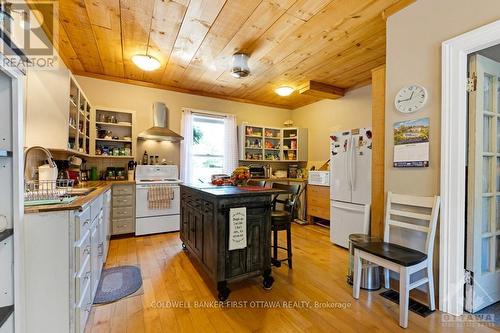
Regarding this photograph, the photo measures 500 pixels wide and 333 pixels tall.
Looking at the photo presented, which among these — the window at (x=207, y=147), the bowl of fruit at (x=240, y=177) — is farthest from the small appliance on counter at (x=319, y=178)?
the bowl of fruit at (x=240, y=177)

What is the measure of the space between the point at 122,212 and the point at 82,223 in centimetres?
233

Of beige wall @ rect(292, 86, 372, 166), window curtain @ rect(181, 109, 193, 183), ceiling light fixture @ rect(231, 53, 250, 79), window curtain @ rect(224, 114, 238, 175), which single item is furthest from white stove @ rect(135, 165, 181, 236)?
beige wall @ rect(292, 86, 372, 166)

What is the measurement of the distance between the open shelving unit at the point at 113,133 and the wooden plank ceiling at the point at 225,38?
652 mm

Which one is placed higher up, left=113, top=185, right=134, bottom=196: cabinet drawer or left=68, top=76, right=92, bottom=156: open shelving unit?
left=68, top=76, right=92, bottom=156: open shelving unit

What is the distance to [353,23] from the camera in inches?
95.8

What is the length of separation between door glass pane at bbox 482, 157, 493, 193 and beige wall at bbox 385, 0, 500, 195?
1.46ft

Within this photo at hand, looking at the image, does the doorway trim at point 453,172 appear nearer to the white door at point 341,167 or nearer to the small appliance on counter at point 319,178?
the white door at point 341,167

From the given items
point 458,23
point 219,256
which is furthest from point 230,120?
point 458,23

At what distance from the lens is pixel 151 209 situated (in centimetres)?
381

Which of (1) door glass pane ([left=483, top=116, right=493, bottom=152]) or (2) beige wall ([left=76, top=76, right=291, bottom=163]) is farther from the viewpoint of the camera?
(2) beige wall ([left=76, top=76, right=291, bottom=163])

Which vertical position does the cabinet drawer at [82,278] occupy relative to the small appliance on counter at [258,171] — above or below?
below

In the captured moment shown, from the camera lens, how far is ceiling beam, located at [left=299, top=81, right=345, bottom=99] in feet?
14.0

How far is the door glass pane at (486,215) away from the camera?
1957 mm

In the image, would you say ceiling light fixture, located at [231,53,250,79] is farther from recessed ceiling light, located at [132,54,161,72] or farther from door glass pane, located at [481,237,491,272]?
door glass pane, located at [481,237,491,272]
